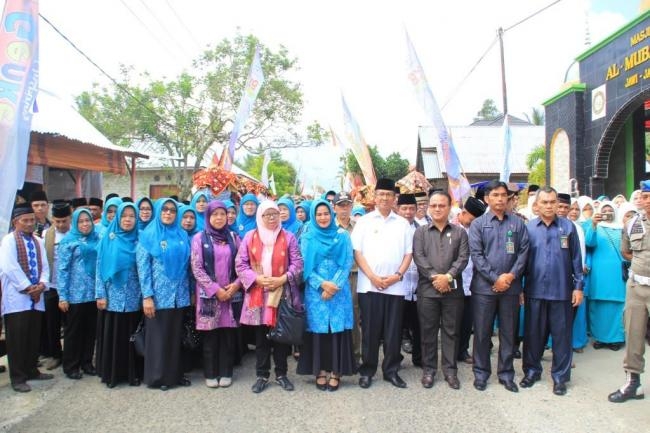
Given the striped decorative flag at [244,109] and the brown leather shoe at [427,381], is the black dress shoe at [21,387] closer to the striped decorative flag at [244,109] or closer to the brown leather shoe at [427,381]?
the brown leather shoe at [427,381]

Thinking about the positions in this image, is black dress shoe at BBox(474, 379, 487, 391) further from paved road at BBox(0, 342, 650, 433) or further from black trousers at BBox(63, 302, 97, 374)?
black trousers at BBox(63, 302, 97, 374)

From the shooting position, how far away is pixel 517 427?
362cm

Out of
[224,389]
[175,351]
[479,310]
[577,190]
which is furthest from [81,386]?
[577,190]

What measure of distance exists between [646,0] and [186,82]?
15.0m

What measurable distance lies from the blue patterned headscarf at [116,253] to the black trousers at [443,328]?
8.98ft

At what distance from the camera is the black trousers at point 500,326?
4461 mm

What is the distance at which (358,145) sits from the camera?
9.08 m

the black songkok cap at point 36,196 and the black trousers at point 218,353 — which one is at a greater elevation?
the black songkok cap at point 36,196

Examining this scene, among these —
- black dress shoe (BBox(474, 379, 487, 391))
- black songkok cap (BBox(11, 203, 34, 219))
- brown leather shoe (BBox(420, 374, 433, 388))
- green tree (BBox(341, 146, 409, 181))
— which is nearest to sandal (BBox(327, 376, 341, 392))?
brown leather shoe (BBox(420, 374, 433, 388))

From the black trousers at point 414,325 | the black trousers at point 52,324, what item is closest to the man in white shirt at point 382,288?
the black trousers at point 414,325

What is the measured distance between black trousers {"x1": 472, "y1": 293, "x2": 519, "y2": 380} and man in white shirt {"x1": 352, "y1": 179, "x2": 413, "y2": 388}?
2.32 ft

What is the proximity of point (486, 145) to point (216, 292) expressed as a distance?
76.5ft

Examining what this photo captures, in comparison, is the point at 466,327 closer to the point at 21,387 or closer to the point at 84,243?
the point at 84,243

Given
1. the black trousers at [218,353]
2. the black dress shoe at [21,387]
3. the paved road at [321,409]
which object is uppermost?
the black trousers at [218,353]
